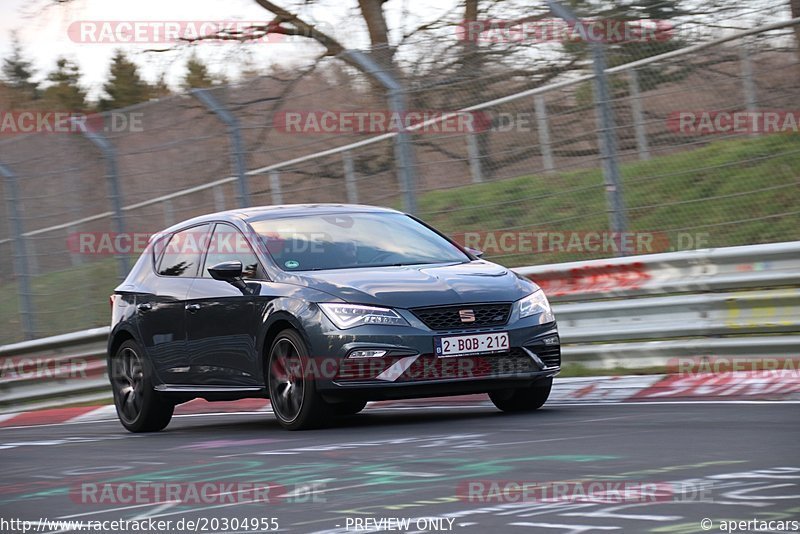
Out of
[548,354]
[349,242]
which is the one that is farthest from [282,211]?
[548,354]

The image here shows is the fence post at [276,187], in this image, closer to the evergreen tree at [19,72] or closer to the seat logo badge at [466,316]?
the seat logo badge at [466,316]

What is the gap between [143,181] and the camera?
1536 cm

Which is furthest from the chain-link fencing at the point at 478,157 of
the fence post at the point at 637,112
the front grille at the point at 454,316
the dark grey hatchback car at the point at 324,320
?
the front grille at the point at 454,316

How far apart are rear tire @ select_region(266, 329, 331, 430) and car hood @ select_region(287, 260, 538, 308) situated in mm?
395

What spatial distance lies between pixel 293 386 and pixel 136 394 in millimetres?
2380

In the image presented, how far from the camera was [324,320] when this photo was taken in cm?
891

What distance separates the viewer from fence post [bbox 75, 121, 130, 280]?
15258 millimetres

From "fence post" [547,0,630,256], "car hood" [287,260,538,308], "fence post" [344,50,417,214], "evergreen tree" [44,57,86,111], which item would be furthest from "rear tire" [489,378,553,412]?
"evergreen tree" [44,57,86,111]

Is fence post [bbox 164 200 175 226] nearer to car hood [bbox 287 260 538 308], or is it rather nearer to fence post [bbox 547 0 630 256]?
fence post [bbox 547 0 630 256]

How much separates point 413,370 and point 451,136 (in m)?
4.31

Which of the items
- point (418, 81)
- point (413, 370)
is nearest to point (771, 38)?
point (418, 81)

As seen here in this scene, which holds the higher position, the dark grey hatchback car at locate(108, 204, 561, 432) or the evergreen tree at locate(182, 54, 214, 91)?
the evergreen tree at locate(182, 54, 214, 91)

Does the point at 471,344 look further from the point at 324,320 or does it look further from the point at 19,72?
the point at 19,72

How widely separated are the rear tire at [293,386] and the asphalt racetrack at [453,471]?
13 centimetres
